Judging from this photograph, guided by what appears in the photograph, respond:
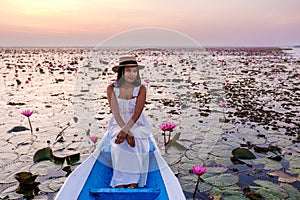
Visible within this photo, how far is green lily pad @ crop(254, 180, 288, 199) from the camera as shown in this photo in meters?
2.91

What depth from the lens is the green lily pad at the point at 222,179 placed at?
3.18m

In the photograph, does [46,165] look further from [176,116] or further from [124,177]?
[176,116]

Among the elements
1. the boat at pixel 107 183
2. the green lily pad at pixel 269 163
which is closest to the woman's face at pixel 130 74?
the boat at pixel 107 183

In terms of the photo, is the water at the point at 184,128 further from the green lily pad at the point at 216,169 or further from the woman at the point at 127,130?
the woman at the point at 127,130

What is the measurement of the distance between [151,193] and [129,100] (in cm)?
91

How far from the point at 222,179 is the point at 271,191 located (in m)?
0.52

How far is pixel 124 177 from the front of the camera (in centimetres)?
265

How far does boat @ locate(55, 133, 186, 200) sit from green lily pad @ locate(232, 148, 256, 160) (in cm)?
131

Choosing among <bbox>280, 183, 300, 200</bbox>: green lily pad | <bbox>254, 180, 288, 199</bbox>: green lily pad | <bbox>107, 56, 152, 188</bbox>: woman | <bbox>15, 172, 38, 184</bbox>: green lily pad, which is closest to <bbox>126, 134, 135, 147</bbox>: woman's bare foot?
<bbox>107, 56, 152, 188</bbox>: woman

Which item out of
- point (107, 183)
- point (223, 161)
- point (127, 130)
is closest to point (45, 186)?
point (107, 183)

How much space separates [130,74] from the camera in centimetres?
262

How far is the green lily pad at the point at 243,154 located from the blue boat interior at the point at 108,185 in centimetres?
134

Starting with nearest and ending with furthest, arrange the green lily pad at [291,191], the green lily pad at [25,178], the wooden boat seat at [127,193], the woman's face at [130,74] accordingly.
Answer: the wooden boat seat at [127,193] < the woman's face at [130,74] < the green lily pad at [291,191] < the green lily pad at [25,178]

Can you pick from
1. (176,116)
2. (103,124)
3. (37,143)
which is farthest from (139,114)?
(176,116)
